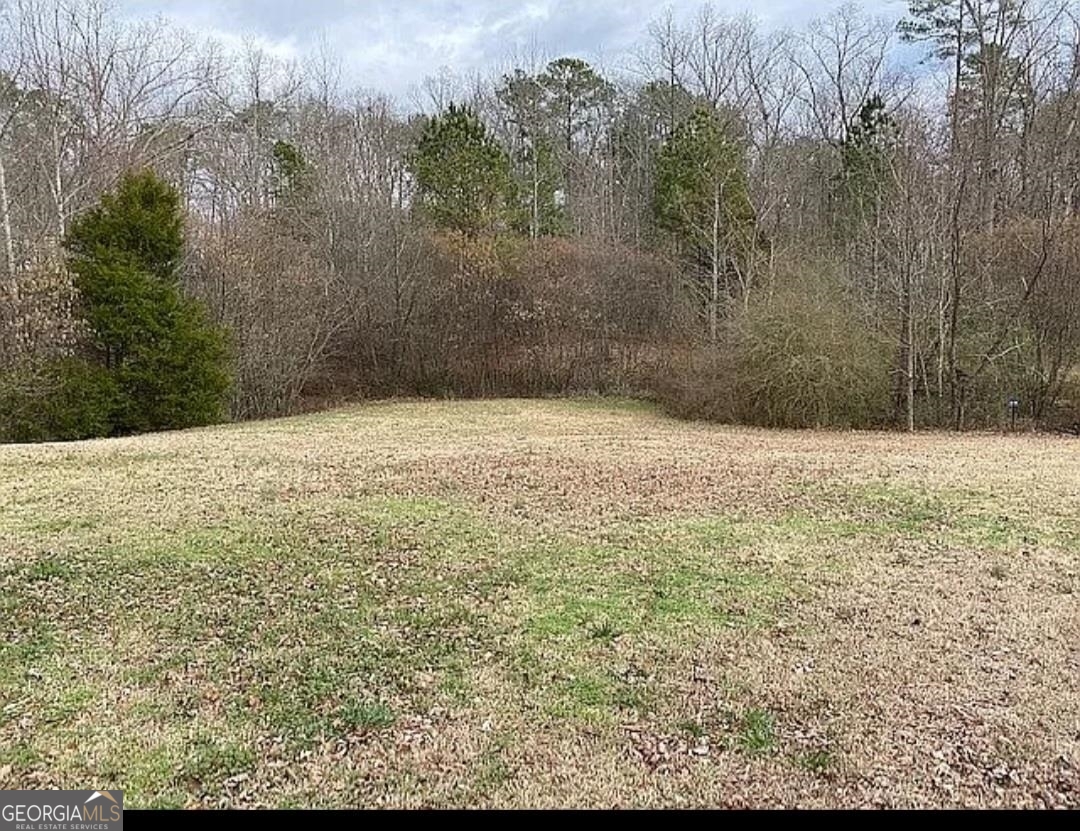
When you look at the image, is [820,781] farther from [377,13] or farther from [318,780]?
[377,13]

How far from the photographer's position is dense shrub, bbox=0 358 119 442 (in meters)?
10.9

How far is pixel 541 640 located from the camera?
344 centimetres

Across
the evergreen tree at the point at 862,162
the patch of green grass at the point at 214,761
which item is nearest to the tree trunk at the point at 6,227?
the patch of green grass at the point at 214,761

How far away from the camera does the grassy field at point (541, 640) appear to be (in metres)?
2.40

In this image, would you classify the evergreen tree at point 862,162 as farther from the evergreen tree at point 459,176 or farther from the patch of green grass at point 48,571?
the patch of green grass at point 48,571

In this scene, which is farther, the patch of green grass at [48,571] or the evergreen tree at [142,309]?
the evergreen tree at [142,309]

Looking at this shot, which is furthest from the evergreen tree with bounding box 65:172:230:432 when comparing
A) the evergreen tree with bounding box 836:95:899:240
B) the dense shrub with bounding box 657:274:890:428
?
the evergreen tree with bounding box 836:95:899:240

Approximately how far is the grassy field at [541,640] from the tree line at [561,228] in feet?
19.1

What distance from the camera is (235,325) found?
47.9 ft

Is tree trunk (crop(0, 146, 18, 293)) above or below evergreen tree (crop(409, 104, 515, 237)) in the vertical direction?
below

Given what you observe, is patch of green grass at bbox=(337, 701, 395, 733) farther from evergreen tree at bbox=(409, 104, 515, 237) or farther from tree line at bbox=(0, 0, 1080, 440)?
evergreen tree at bbox=(409, 104, 515, 237)

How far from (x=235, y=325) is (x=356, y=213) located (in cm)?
572

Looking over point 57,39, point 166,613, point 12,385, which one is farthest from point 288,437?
point 57,39

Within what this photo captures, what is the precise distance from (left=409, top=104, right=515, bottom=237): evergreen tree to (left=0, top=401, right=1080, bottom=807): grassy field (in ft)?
44.2
